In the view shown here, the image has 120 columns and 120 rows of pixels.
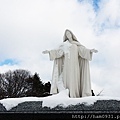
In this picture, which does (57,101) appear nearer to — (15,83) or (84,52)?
(84,52)

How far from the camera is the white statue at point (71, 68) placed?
9.43 meters

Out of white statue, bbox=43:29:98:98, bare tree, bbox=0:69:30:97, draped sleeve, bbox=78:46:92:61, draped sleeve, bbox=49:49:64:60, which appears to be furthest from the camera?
bare tree, bbox=0:69:30:97

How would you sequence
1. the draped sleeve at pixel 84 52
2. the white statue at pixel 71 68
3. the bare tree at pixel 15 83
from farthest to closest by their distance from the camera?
the bare tree at pixel 15 83 < the draped sleeve at pixel 84 52 < the white statue at pixel 71 68

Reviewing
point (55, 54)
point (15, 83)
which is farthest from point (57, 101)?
point (15, 83)

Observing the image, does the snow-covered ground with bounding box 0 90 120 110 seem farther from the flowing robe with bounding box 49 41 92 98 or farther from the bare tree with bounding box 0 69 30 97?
the bare tree with bounding box 0 69 30 97

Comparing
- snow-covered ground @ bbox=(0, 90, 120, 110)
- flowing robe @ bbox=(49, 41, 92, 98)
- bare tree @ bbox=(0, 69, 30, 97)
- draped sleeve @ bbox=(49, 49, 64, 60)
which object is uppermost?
bare tree @ bbox=(0, 69, 30, 97)

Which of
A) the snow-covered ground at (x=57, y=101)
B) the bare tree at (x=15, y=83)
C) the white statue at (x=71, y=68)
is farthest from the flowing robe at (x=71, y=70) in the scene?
the bare tree at (x=15, y=83)

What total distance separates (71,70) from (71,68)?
0.08m

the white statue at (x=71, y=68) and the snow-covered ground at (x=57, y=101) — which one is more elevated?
the white statue at (x=71, y=68)

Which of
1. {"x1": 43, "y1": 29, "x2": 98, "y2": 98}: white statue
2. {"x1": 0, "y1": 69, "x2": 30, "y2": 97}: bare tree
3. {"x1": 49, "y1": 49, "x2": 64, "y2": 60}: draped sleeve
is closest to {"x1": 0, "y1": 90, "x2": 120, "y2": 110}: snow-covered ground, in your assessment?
{"x1": 43, "y1": 29, "x2": 98, "y2": 98}: white statue

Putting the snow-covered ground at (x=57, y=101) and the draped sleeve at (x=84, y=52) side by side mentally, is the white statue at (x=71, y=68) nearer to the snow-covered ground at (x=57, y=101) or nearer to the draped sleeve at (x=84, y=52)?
the draped sleeve at (x=84, y=52)

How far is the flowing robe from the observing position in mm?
9430

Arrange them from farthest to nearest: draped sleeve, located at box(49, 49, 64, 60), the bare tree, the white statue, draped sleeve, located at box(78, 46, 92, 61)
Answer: the bare tree < draped sleeve, located at box(49, 49, 64, 60) < draped sleeve, located at box(78, 46, 92, 61) < the white statue

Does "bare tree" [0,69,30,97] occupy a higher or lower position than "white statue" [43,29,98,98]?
higher
